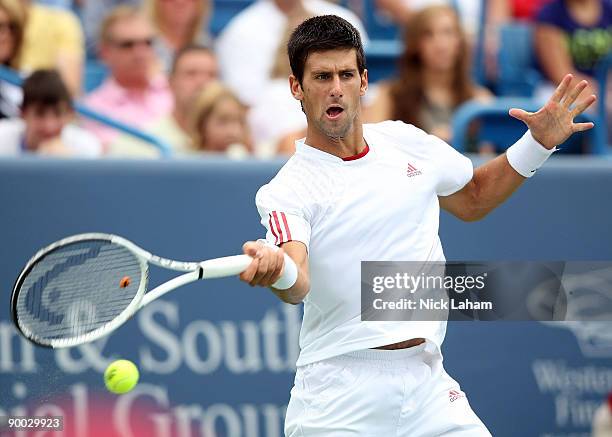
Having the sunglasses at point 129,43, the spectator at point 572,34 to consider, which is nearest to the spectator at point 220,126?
the sunglasses at point 129,43

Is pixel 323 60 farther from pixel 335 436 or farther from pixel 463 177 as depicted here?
pixel 335 436

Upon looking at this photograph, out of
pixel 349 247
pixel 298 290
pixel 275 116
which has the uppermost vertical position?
pixel 275 116

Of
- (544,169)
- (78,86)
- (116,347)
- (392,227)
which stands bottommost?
(116,347)

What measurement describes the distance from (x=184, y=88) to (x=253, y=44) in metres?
0.59

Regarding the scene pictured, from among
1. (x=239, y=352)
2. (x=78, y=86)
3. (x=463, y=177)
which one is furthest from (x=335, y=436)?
(x=78, y=86)

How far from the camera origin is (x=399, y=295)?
4086mm

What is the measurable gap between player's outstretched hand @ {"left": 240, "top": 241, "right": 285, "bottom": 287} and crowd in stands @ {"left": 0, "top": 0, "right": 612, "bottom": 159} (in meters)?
→ 3.01

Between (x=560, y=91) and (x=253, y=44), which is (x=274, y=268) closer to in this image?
(x=560, y=91)

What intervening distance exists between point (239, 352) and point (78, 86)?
7.77 feet

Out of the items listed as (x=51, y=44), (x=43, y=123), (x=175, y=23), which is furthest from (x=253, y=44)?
(x=43, y=123)

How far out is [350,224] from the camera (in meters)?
3.98

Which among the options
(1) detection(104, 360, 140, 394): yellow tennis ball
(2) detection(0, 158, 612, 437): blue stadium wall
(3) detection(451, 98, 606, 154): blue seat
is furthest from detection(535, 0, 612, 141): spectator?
(1) detection(104, 360, 140, 394): yellow tennis ball

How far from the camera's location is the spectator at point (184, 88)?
23.1 ft

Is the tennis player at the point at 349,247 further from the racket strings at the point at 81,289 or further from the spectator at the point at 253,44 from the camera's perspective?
the spectator at the point at 253,44
